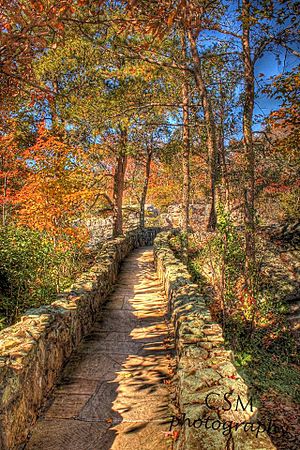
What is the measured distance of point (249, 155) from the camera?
433 inches

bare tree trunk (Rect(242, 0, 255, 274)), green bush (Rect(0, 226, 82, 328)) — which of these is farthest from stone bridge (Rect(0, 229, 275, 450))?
bare tree trunk (Rect(242, 0, 255, 274))

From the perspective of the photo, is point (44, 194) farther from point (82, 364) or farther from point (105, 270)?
point (82, 364)

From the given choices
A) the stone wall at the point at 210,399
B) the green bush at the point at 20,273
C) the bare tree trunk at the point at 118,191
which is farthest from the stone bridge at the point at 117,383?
the bare tree trunk at the point at 118,191

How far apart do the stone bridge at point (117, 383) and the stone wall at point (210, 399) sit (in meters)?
0.01

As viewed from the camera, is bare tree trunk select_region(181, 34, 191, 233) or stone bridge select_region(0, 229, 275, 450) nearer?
stone bridge select_region(0, 229, 275, 450)

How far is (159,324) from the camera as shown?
788 cm

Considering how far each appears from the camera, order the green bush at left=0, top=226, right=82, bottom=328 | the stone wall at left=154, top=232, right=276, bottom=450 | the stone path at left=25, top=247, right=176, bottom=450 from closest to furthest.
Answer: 1. the stone wall at left=154, top=232, right=276, bottom=450
2. the stone path at left=25, top=247, right=176, bottom=450
3. the green bush at left=0, top=226, right=82, bottom=328

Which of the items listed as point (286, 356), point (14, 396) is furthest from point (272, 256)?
point (14, 396)

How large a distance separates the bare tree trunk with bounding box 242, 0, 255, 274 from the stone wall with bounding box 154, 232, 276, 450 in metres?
5.49

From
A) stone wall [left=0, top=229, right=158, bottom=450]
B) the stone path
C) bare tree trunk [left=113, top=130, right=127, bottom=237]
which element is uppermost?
bare tree trunk [left=113, top=130, right=127, bottom=237]

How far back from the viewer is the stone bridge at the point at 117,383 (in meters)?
3.33

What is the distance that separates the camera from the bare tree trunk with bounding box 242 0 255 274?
421 inches

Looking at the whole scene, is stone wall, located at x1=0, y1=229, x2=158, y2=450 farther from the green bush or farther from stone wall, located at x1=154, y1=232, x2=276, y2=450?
A: stone wall, located at x1=154, y1=232, x2=276, y2=450

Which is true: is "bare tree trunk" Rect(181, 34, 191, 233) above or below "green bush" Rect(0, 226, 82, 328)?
above
